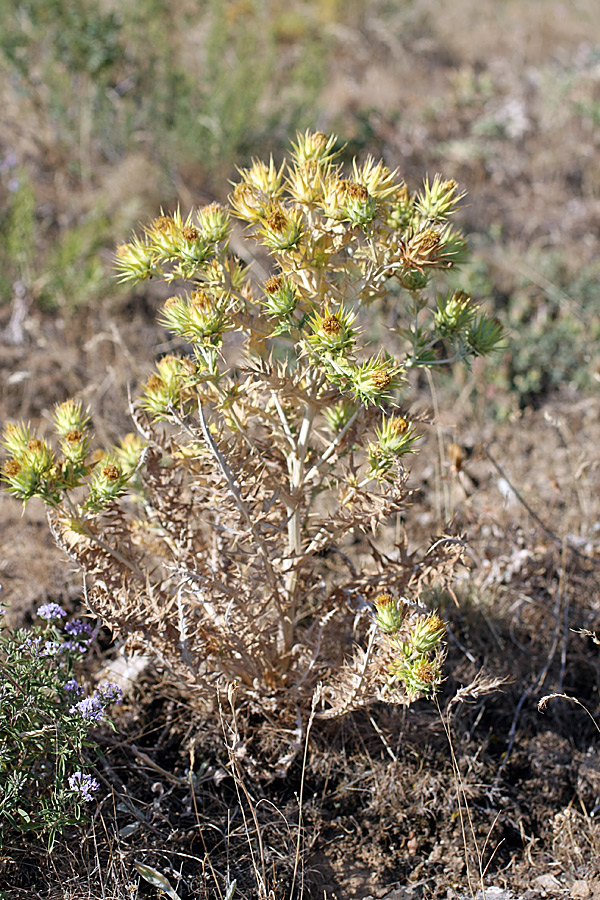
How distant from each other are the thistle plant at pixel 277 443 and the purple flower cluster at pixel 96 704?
0.16 metres

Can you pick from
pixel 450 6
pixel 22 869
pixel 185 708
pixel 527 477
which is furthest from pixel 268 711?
pixel 450 6

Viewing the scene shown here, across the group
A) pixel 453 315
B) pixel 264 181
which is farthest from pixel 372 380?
pixel 264 181

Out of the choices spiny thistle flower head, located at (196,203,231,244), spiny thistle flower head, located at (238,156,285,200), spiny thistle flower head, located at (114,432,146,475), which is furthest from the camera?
spiny thistle flower head, located at (114,432,146,475)

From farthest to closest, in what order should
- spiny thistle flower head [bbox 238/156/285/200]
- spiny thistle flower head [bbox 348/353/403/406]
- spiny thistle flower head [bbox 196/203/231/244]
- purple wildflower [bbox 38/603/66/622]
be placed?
purple wildflower [bbox 38/603/66/622]
spiny thistle flower head [bbox 238/156/285/200]
spiny thistle flower head [bbox 196/203/231/244]
spiny thistle flower head [bbox 348/353/403/406]

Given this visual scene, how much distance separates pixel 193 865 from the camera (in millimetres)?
2199

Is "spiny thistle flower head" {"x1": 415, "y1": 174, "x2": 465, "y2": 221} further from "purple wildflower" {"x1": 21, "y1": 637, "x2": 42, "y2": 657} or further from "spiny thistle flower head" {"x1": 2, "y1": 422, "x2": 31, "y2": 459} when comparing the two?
"purple wildflower" {"x1": 21, "y1": 637, "x2": 42, "y2": 657}

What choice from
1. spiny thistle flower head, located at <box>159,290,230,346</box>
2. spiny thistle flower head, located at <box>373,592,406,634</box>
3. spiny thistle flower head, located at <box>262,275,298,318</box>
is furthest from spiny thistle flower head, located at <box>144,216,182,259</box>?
spiny thistle flower head, located at <box>373,592,406,634</box>

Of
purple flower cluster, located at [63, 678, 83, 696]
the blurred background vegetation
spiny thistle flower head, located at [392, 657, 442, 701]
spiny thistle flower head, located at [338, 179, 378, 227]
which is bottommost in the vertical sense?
spiny thistle flower head, located at [392, 657, 442, 701]

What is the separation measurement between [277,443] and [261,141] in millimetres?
4150

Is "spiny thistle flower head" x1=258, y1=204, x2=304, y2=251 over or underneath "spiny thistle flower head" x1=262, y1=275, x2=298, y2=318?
over

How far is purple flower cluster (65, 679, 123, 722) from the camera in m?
2.01

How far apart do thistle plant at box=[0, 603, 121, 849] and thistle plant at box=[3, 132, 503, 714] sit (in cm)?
23

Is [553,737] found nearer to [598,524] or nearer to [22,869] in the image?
[598,524]

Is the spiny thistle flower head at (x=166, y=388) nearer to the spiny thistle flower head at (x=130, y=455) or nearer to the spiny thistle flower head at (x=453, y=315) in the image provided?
the spiny thistle flower head at (x=130, y=455)
